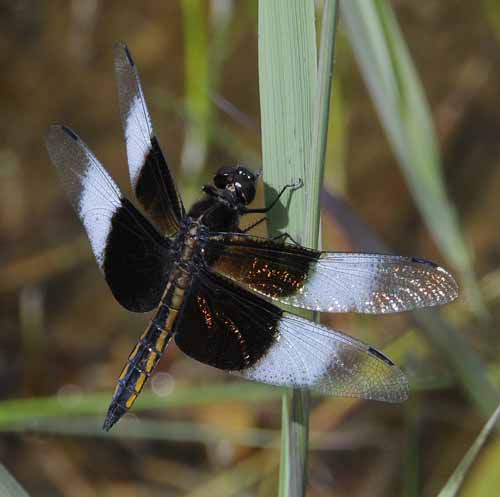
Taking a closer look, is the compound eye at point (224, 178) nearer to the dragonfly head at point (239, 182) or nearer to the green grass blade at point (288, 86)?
the dragonfly head at point (239, 182)

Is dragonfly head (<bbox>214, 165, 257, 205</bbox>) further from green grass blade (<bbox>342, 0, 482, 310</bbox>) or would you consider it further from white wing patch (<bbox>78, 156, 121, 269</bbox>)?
green grass blade (<bbox>342, 0, 482, 310</bbox>)

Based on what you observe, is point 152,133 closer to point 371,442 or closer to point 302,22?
point 302,22

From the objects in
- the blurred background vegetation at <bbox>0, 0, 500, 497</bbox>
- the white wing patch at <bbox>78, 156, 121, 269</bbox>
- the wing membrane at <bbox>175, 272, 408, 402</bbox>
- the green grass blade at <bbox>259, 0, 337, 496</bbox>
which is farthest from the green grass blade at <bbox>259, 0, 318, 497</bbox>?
the blurred background vegetation at <bbox>0, 0, 500, 497</bbox>

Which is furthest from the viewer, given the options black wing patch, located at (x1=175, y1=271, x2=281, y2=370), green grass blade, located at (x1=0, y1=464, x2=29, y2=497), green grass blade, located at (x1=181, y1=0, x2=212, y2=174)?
green grass blade, located at (x1=181, y1=0, x2=212, y2=174)

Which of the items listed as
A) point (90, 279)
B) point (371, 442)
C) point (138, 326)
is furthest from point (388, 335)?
point (90, 279)

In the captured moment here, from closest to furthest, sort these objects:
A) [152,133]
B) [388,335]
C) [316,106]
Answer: [316,106]
[152,133]
[388,335]

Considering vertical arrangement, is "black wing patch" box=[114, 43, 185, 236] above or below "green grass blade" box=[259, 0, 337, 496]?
below

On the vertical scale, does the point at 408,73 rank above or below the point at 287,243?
above
